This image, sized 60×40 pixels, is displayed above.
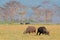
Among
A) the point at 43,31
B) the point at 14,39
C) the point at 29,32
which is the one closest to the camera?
the point at 14,39

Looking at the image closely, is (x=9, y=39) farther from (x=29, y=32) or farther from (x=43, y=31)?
(x=29, y=32)

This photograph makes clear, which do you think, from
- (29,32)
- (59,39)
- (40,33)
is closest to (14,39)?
(59,39)

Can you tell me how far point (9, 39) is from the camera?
17219 mm

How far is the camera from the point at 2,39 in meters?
17.3

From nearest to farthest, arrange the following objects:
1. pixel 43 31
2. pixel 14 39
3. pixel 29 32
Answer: pixel 14 39
pixel 43 31
pixel 29 32

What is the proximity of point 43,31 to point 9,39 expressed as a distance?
18.5 feet

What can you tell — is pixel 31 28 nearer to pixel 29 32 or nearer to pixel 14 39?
pixel 29 32

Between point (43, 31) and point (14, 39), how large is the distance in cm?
563

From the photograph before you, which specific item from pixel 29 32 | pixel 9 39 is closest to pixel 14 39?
pixel 9 39

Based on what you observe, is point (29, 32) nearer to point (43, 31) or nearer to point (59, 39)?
point (43, 31)

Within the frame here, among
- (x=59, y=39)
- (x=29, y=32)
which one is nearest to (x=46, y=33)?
(x=29, y=32)

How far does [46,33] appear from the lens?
22359 mm

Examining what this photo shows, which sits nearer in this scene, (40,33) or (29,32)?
(40,33)

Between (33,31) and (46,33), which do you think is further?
(33,31)
